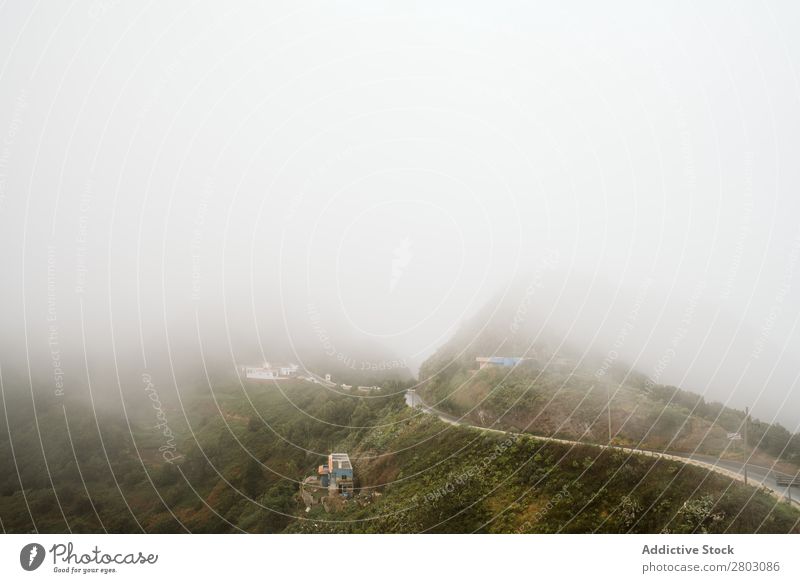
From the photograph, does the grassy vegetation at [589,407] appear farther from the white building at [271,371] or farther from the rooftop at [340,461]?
the white building at [271,371]

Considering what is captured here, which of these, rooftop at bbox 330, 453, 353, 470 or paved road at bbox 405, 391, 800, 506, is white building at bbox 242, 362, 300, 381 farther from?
paved road at bbox 405, 391, 800, 506

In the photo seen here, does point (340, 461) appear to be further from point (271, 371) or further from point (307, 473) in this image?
point (271, 371)

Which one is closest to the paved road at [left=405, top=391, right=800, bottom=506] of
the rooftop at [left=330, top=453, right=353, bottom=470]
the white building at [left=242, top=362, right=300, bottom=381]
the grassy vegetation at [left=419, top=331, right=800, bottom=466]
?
the grassy vegetation at [left=419, top=331, right=800, bottom=466]

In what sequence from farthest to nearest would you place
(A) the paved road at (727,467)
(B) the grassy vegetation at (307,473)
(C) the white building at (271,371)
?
(C) the white building at (271,371), (B) the grassy vegetation at (307,473), (A) the paved road at (727,467)

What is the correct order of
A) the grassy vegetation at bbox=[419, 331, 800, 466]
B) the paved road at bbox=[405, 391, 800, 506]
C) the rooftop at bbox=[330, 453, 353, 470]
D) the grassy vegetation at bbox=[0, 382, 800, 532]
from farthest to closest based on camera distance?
the rooftop at bbox=[330, 453, 353, 470]
the grassy vegetation at bbox=[419, 331, 800, 466]
the grassy vegetation at bbox=[0, 382, 800, 532]
the paved road at bbox=[405, 391, 800, 506]

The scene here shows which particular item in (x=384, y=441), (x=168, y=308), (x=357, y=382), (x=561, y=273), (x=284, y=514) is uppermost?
(x=561, y=273)

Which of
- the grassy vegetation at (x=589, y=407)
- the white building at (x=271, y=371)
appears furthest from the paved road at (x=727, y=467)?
the white building at (x=271, y=371)

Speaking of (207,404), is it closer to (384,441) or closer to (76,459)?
(76,459)

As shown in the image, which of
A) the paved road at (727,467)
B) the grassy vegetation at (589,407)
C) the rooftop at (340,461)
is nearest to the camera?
the paved road at (727,467)

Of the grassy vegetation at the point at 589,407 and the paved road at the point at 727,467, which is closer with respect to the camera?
the paved road at the point at 727,467

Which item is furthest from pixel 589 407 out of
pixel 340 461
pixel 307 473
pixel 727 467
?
pixel 307 473
